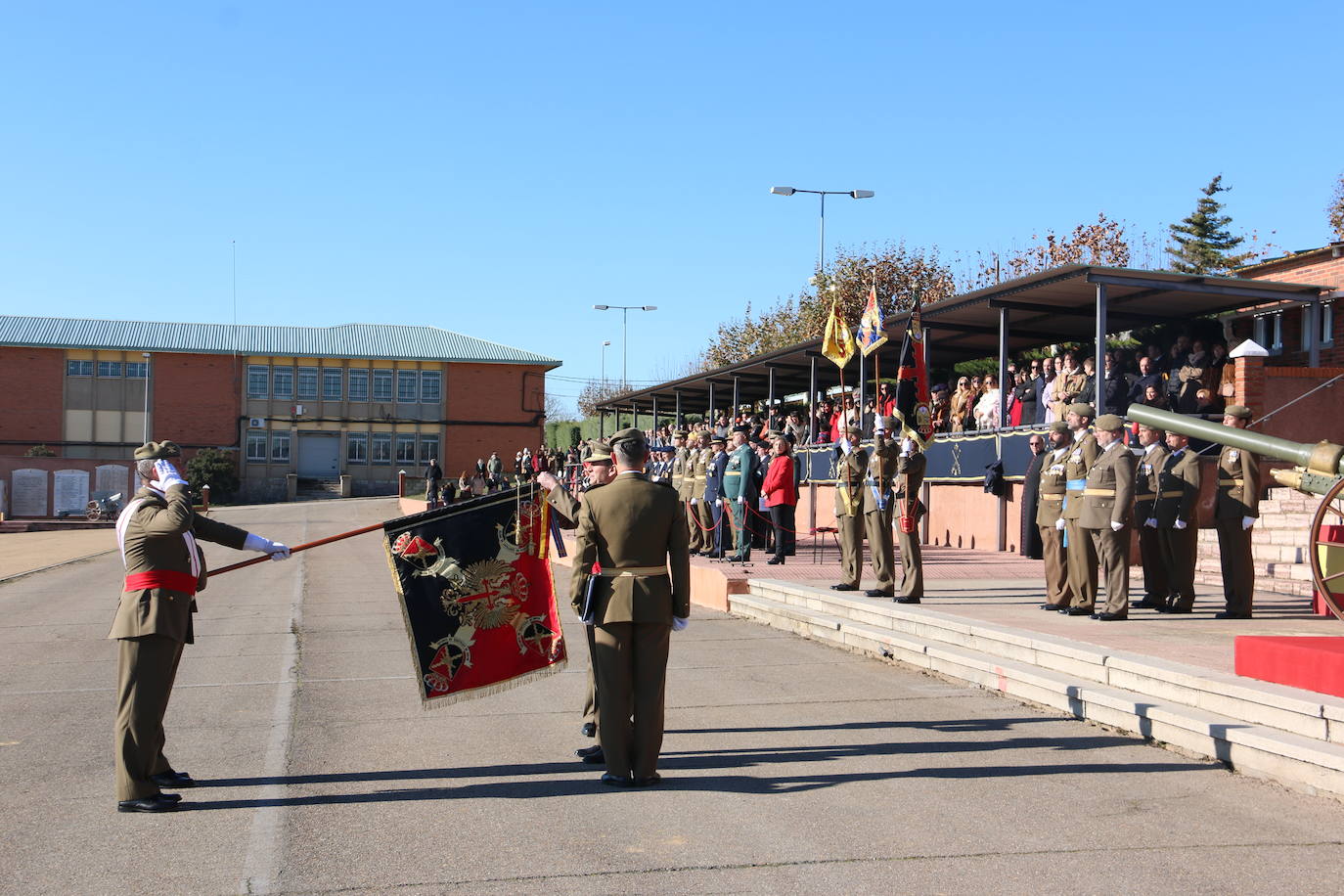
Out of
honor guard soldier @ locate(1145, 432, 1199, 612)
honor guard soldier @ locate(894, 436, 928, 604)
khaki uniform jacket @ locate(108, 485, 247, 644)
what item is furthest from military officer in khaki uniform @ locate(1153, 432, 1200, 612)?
khaki uniform jacket @ locate(108, 485, 247, 644)

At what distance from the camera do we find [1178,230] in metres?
52.9

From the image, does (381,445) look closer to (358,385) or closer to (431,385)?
(358,385)

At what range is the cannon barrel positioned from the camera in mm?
7148

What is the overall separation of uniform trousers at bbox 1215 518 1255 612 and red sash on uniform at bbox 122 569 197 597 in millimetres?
9103

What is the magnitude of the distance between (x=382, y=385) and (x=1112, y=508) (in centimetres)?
5986

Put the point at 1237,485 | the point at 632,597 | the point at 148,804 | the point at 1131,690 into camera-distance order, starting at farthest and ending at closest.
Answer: the point at 1237,485, the point at 1131,690, the point at 632,597, the point at 148,804

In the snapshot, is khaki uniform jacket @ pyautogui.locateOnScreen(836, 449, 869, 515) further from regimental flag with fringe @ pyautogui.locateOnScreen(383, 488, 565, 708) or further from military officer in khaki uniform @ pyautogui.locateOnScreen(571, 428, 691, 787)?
military officer in khaki uniform @ pyautogui.locateOnScreen(571, 428, 691, 787)

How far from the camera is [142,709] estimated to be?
6074mm

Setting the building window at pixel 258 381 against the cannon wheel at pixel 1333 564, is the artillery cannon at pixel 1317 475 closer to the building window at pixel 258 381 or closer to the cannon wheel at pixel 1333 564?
the cannon wheel at pixel 1333 564

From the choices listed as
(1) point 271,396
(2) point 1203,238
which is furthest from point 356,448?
(2) point 1203,238

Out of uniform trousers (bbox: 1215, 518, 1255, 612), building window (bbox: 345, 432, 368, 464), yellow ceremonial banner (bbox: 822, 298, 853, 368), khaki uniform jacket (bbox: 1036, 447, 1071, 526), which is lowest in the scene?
uniform trousers (bbox: 1215, 518, 1255, 612)

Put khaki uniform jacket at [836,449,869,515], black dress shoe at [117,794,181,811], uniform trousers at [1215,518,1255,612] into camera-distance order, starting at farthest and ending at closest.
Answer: khaki uniform jacket at [836,449,869,515] < uniform trousers at [1215,518,1255,612] < black dress shoe at [117,794,181,811]

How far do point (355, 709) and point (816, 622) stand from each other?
5.35 meters

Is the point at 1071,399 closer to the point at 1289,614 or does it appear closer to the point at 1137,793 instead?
the point at 1289,614
